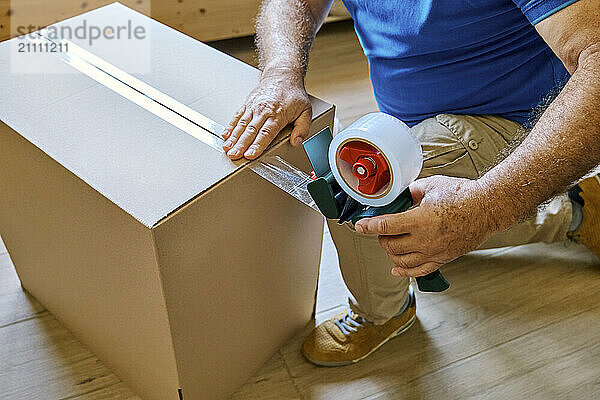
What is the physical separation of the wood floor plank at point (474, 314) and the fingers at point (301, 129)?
1.56 feet

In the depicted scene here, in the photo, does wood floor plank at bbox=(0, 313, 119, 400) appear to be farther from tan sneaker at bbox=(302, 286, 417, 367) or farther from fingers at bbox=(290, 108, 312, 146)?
fingers at bbox=(290, 108, 312, 146)

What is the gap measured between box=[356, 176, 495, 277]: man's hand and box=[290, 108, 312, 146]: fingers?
0.19 meters

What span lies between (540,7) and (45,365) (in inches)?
40.1

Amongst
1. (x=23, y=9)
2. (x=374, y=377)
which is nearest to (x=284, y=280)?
(x=374, y=377)

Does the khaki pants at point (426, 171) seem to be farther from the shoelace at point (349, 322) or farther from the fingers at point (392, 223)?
the fingers at point (392, 223)

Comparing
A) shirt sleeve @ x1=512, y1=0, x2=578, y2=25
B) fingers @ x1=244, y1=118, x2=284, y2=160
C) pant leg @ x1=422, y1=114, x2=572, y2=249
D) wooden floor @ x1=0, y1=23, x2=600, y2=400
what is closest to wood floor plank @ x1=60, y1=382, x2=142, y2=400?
wooden floor @ x1=0, y1=23, x2=600, y2=400

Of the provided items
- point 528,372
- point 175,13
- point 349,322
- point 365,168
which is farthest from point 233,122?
point 175,13

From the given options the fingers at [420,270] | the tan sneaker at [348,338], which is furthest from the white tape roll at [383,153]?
the tan sneaker at [348,338]

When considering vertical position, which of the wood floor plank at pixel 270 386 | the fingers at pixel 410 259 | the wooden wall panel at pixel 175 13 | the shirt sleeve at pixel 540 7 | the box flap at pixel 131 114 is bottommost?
the wood floor plank at pixel 270 386

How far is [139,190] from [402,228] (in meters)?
0.34

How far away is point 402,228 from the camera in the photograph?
79 centimetres

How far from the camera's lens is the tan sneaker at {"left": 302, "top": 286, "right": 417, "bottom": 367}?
1.21m

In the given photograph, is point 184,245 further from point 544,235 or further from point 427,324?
point 544,235

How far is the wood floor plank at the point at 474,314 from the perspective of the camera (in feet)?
3.93
